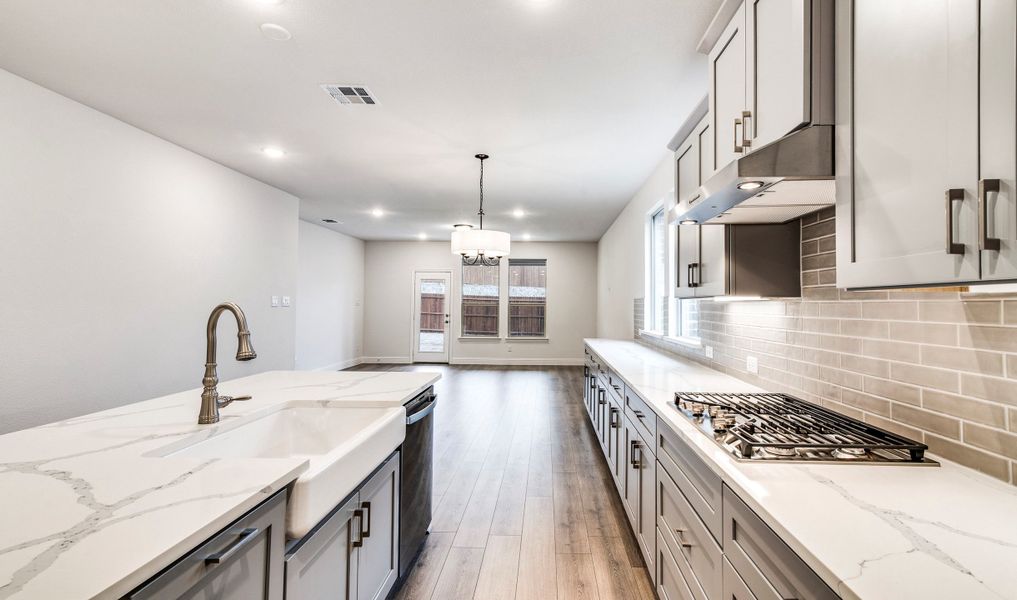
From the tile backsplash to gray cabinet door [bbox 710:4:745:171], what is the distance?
51 centimetres

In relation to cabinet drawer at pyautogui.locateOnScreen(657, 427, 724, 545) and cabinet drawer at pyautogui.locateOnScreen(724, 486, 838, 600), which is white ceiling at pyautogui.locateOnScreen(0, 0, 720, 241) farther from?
cabinet drawer at pyautogui.locateOnScreen(724, 486, 838, 600)

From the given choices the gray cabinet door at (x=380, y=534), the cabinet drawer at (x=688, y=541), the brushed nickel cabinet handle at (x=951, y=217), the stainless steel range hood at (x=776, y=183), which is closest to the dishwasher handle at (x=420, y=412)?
the gray cabinet door at (x=380, y=534)

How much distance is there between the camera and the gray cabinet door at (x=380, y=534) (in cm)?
155

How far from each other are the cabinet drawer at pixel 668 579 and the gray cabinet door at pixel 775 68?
1596mm

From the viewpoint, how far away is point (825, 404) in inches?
69.1

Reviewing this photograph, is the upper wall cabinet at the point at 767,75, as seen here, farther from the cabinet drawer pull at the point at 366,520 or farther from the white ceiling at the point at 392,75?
the cabinet drawer pull at the point at 366,520

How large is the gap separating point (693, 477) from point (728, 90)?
5.07 feet

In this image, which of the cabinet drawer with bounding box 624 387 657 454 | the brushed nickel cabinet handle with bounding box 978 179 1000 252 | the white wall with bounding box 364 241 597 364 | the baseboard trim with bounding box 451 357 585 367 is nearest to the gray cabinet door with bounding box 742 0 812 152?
the brushed nickel cabinet handle with bounding box 978 179 1000 252

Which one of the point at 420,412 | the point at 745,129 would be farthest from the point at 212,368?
the point at 745,129

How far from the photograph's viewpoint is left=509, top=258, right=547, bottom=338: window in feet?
30.8

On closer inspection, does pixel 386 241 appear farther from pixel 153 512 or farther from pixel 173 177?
pixel 153 512

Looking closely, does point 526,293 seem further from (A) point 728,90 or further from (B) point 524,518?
(A) point 728,90

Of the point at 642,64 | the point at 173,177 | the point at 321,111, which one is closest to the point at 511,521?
the point at 642,64

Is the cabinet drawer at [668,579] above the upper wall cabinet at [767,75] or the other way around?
the other way around
